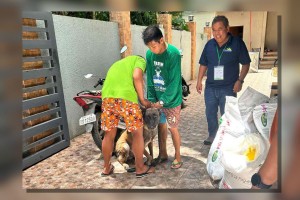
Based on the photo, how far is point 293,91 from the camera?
83.4 inches

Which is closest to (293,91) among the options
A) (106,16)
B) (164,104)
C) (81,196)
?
(164,104)

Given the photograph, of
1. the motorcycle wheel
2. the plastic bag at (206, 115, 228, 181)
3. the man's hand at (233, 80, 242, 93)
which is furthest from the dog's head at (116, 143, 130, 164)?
the man's hand at (233, 80, 242, 93)

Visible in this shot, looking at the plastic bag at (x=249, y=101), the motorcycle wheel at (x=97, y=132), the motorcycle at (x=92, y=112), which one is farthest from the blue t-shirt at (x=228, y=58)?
the motorcycle wheel at (x=97, y=132)

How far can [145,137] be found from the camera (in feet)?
11.1

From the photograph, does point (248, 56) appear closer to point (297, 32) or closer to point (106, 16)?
point (297, 32)

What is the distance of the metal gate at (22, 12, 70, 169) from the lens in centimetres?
340

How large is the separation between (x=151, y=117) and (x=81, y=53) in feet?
4.99

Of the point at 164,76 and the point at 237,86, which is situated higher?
the point at 164,76

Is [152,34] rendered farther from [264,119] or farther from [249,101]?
[264,119]

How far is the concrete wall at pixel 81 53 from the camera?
405 centimetres

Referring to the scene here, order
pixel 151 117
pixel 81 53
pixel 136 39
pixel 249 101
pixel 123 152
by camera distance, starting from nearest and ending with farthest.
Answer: pixel 249 101, pixel 151 117, pixel 123 152, pixel 81 53, pixel 136 39

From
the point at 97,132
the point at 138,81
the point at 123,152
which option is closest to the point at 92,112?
the point at 97,132

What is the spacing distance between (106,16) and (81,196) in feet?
11.6

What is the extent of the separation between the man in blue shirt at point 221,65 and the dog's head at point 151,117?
91 cm
